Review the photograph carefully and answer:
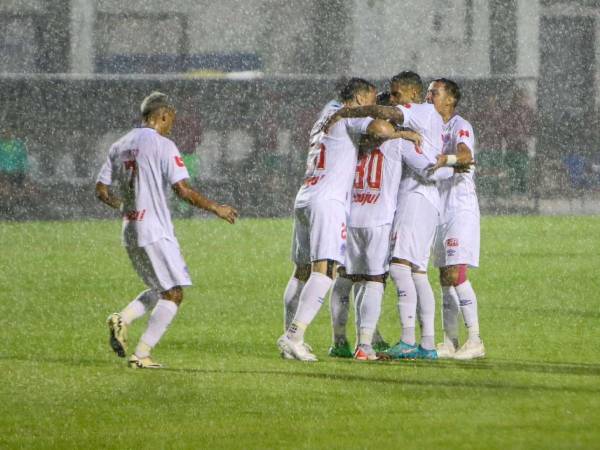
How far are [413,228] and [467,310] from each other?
0.70 meters

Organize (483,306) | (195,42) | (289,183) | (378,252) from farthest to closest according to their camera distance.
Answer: (195,42) < (289,183) < (483,306) < (378,252)

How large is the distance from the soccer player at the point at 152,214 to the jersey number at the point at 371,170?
1044mm

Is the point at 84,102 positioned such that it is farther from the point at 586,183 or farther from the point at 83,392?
the point at 83,392

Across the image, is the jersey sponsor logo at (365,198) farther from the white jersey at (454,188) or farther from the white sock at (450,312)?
the white sock at (450,312)

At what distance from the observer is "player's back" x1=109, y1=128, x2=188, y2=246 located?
30.6 feet

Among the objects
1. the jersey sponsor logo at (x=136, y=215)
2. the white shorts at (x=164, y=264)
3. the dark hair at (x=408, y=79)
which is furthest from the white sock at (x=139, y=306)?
the dark hair at (x=408, y=79)

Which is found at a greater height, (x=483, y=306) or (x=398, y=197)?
(x=398, y=197)

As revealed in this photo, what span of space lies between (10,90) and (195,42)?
8976 millimetres

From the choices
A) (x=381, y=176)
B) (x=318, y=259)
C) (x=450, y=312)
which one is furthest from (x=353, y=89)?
(x=450, y=312)

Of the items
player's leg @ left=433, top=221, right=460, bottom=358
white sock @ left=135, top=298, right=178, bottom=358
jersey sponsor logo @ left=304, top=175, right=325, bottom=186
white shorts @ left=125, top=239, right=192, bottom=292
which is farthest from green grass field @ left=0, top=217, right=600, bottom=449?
jersey sponsor logo @ left=304, top=175, right=325, bottom=186

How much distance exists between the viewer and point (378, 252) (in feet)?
32.5

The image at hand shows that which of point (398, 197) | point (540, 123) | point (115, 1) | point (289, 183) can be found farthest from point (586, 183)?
point (398, 197)

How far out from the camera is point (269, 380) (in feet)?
29.5

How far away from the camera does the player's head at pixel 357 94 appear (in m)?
9.74
